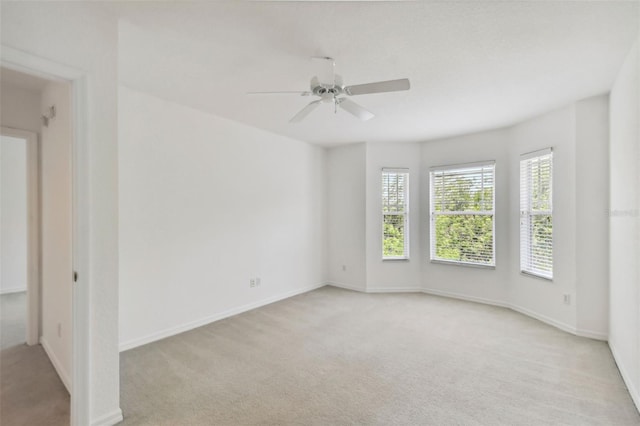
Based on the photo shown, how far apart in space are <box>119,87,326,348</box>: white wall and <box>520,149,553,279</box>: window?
131 inches

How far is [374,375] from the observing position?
2.52 m

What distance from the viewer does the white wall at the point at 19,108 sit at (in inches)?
112

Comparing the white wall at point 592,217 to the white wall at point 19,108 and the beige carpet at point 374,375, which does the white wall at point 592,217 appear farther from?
the white wall at point 19,108

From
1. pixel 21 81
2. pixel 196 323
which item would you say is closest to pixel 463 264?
pixel 196 323

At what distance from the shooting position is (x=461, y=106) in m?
3.46

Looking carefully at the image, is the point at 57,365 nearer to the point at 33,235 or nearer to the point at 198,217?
the point at 33,235

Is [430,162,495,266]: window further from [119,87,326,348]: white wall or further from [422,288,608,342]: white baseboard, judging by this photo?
[119,87,326,348]: white wall

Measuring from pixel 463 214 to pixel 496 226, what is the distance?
496 mm

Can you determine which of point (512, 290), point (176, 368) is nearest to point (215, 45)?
point (176, 368)

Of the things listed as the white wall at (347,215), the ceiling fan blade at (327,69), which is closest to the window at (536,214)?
the white wall at (347,215)

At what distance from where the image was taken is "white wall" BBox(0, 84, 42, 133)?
2848 millimetres

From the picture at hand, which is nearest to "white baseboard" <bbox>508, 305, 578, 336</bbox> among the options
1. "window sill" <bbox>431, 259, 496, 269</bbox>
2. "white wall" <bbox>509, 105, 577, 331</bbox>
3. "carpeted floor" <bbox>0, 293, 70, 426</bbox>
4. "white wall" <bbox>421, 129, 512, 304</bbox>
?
"white wall" <bbox>509, 105, 577, 331</bbox>

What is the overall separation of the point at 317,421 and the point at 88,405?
1414 millimetres

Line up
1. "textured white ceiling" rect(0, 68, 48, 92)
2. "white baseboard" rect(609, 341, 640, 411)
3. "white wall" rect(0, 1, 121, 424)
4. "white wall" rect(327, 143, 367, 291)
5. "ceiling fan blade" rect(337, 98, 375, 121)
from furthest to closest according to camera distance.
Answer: "white wall" rect(327, 143, 367, 291), "textured white ceiling" rect(0, 68, 48, 92), "ceiling fan blade" rect(337, 98, 375, 121), "white baseboard" rect(609, 341, 640, 411), "white wall" rect(0, 1, 121, 424)
